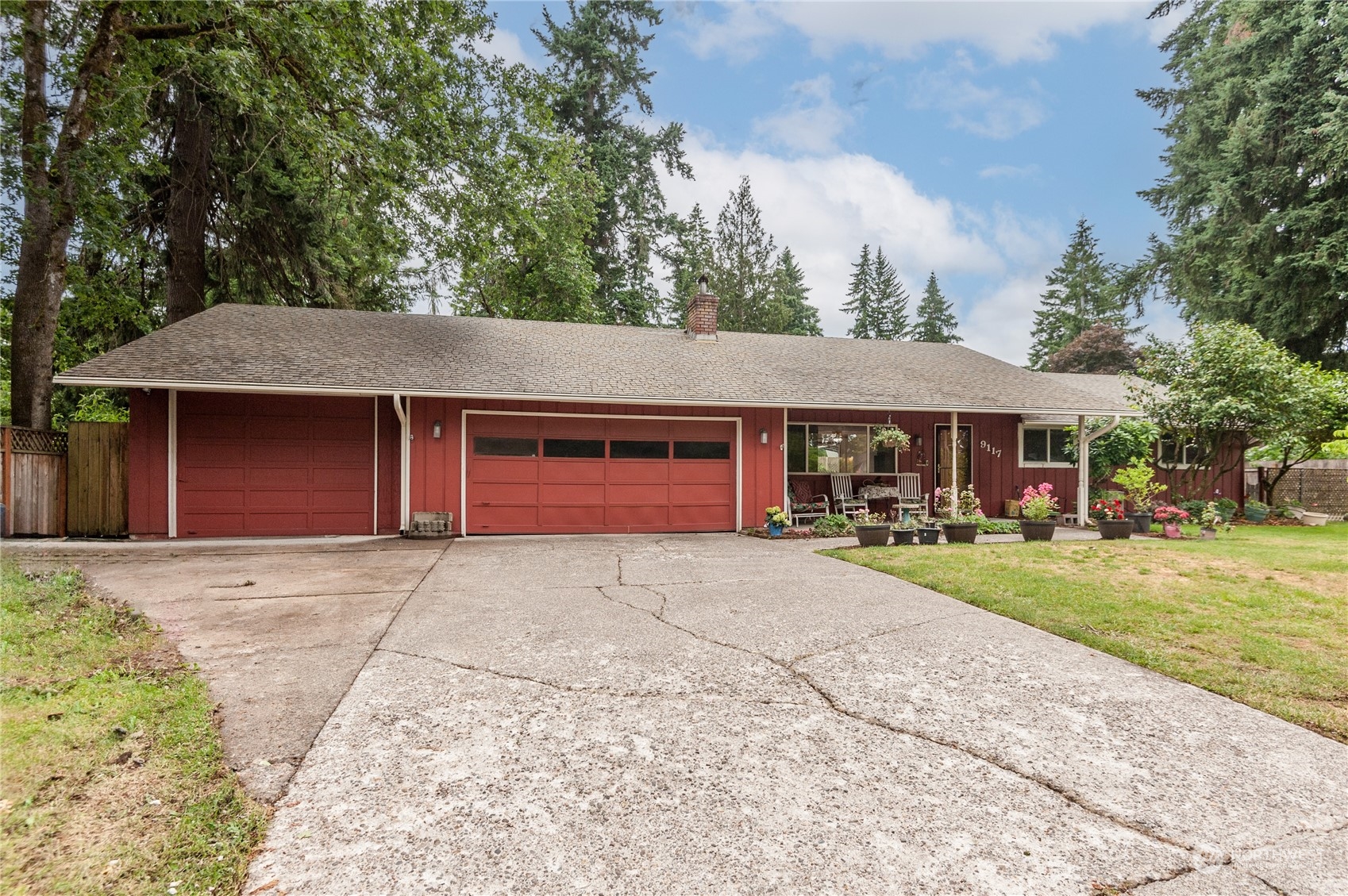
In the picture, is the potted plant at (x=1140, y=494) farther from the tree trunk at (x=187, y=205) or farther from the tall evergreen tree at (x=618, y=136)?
the tree trunk at (x=187, y=205)

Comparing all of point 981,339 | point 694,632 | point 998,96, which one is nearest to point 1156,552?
point 694,632

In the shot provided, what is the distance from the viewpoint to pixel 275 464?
955cm

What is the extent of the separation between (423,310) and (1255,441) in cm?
2258

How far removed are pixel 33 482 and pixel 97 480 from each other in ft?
2.49

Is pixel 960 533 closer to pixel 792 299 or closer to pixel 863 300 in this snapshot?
pixel 792 299

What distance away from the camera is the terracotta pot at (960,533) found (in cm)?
913

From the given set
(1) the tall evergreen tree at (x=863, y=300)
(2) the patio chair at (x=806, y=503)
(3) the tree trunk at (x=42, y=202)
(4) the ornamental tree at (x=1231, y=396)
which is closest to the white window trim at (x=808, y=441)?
(2) the patio chair at (x=806, y=503)

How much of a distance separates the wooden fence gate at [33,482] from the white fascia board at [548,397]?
1.30 metres

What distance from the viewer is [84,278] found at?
472 inches

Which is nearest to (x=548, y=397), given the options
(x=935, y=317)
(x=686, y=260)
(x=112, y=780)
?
(x=112, y=780)

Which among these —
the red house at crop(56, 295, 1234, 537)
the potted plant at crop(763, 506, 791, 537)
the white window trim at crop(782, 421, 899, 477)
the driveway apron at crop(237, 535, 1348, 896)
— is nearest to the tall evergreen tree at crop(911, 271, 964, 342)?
the red house at crop(56, 295, 1234, 537)

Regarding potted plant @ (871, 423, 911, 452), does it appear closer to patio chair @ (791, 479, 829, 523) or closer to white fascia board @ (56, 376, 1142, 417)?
white fascia board @ (56, 376, 1142, 417)

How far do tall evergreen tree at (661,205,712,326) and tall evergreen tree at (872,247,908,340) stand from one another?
622 inches

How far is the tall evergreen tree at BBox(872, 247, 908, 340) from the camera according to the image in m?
38.5
